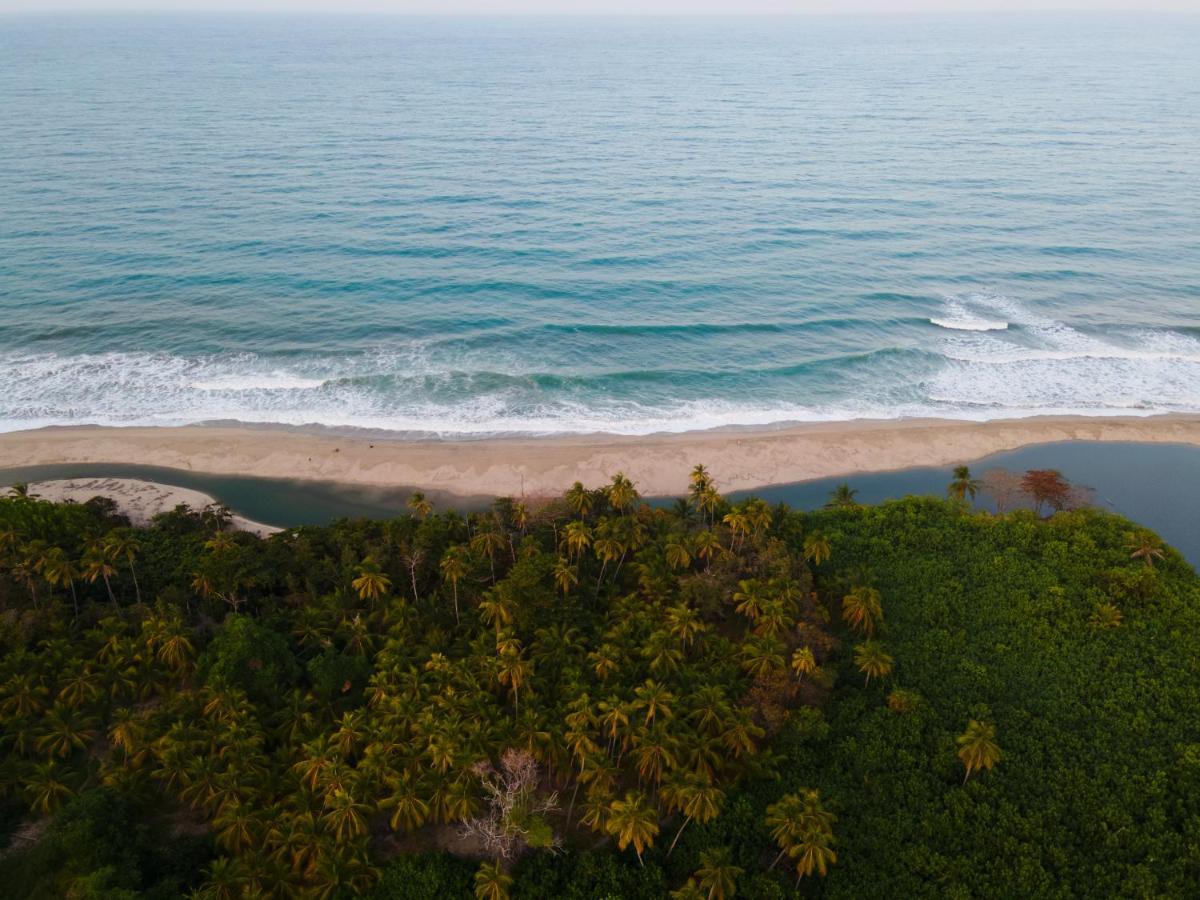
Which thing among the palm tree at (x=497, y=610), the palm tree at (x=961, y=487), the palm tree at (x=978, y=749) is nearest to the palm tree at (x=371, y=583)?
the palm tree at (x=497, y=610)

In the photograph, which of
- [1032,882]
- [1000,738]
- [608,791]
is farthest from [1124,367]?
[608,791]

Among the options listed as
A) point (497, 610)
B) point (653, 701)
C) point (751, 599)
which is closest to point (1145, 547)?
point (751, 599)

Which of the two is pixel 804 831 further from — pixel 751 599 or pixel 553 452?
pixel 553 452

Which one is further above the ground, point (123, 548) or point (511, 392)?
point (511, 392)

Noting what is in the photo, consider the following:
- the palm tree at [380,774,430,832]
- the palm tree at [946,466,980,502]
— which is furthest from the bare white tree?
the palm tree at [946,466,980,502]

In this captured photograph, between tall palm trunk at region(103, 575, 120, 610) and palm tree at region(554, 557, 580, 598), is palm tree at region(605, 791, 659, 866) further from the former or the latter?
tall palm trunk at region(103, 575, 120, 610)

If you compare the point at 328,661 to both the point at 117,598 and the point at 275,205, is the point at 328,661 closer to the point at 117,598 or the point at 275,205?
the point at 117,598

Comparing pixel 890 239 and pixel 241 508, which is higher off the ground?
pixel 890 239
